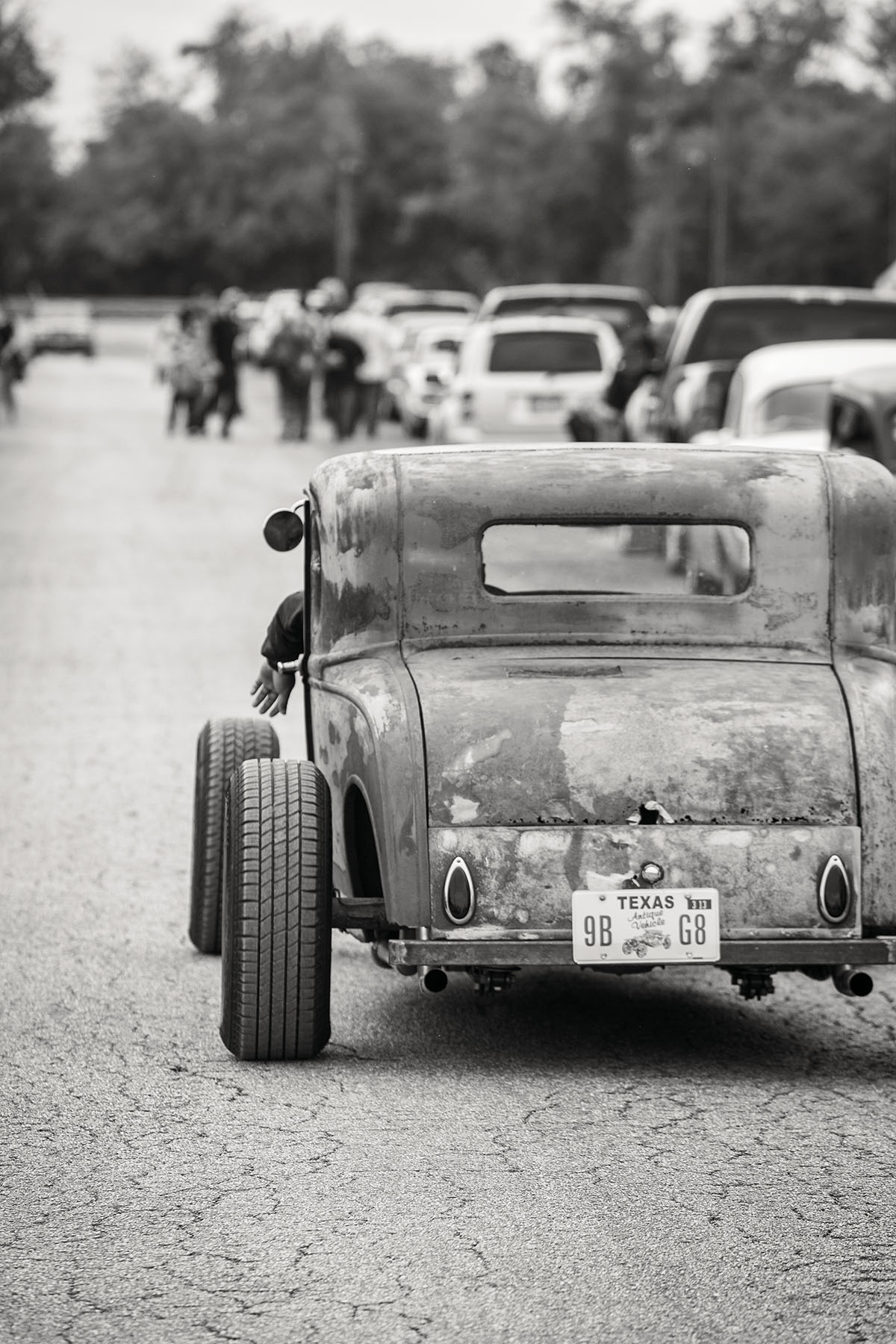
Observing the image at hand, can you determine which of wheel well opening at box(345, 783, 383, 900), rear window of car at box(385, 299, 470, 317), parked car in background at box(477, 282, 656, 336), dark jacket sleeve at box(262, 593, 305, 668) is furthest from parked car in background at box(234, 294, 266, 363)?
wheel well opening at box(345, 783, 383, 900)

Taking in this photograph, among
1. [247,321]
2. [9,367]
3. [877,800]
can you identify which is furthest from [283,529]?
[247,321]

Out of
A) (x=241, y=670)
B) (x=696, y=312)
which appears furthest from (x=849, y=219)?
(x=241, y=670)

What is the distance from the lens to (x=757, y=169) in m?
70.2

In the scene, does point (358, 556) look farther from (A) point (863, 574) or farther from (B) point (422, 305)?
(B) point (422, 305)

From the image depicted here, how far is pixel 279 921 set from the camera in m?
5.66

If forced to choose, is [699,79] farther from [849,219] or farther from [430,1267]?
[430,1267]

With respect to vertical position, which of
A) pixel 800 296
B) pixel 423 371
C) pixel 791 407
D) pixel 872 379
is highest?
pixel 800 296

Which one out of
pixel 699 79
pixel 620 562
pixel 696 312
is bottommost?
pixel 620 562

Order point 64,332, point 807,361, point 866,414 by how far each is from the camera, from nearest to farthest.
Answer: point 866,414 → point 807,361 → point 64,332

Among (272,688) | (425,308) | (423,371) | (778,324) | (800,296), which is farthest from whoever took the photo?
(425,308)

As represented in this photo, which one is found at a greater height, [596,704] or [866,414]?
[866,414]

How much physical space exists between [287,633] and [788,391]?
980cm

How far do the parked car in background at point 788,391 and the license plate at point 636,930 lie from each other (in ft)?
34.0

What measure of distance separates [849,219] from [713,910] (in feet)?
214
